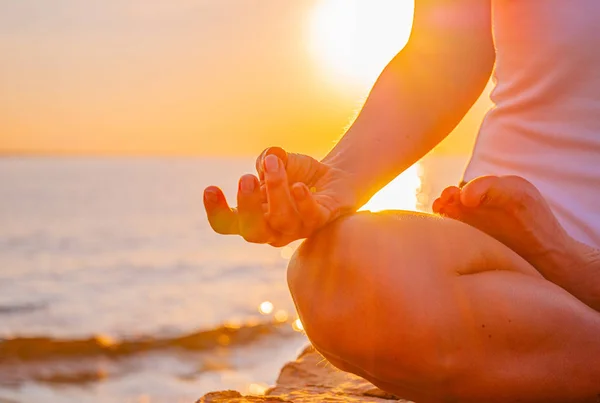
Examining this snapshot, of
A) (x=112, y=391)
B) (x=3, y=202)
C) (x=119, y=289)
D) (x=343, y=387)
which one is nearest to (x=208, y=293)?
(x=119, y=289)

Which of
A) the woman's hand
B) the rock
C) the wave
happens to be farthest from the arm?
the wave

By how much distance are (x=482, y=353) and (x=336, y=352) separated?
0.94ft

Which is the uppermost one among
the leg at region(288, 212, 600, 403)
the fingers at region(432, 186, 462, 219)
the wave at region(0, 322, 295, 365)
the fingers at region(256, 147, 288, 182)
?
the wave at region(0, 322, 295, 365)

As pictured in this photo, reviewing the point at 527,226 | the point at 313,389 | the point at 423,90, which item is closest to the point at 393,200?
the point at 313,389

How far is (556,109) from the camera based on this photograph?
1638 millimetres

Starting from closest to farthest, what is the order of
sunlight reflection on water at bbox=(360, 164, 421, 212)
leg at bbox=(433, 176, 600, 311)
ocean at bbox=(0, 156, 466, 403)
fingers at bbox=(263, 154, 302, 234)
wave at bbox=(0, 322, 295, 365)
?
1. fingers at bbox=(263, 154, 302, 234)
2. leg at bbox=(433, 176, 600, 311)
3. sunlight reflection on water at bbox=(360, 164, 421, 212)
4. ocean at bbox=(0, 156, 466, 403)
5. wave at bbox=(0, 322, 295, 365)

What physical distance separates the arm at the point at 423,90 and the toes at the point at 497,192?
0.82 ft

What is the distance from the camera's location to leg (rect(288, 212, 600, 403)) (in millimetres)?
1313

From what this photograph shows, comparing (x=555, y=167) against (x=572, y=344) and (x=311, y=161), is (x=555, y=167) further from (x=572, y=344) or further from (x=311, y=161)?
(x=311, y=161)

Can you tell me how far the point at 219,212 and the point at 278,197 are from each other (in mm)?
152

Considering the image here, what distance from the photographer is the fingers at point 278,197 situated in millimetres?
1122

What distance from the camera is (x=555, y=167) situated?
1.59 m

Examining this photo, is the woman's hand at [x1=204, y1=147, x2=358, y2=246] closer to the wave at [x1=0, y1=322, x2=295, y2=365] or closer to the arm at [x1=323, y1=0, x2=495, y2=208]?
the arm at [x1=323, y1=0, x2=495, y2=208]

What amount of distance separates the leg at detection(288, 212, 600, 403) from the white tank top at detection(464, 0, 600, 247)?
Answer: 25cm
